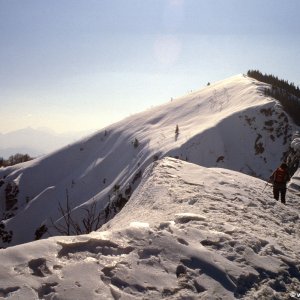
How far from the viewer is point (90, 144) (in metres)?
32.3

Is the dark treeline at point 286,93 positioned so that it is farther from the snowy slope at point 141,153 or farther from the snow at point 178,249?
the snow at point 178,249

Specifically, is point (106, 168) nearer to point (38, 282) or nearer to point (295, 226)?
point (295, 226)

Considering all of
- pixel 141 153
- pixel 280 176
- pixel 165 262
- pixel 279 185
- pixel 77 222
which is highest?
pixel 165 262

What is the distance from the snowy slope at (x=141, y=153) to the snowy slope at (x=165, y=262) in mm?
9163

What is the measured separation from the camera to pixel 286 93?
74.5 ft

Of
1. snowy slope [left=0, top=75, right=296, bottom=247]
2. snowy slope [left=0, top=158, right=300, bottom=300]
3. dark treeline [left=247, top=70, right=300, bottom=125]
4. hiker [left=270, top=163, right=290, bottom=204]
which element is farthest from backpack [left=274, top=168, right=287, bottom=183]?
dark treeline [left=247, top=70, right=300, bottom=125]

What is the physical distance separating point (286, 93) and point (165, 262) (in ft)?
72.0

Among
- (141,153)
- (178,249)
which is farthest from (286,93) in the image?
(178,249)

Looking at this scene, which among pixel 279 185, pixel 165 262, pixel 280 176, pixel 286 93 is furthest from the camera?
pixel 286 93

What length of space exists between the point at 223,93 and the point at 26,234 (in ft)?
66.9

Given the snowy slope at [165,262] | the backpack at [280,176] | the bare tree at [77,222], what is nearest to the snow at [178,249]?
the snowy slope at [165,262]

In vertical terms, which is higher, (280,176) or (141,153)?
(280,176)

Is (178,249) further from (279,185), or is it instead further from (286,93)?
(286,93)

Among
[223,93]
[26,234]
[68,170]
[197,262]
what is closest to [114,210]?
[26,234]
